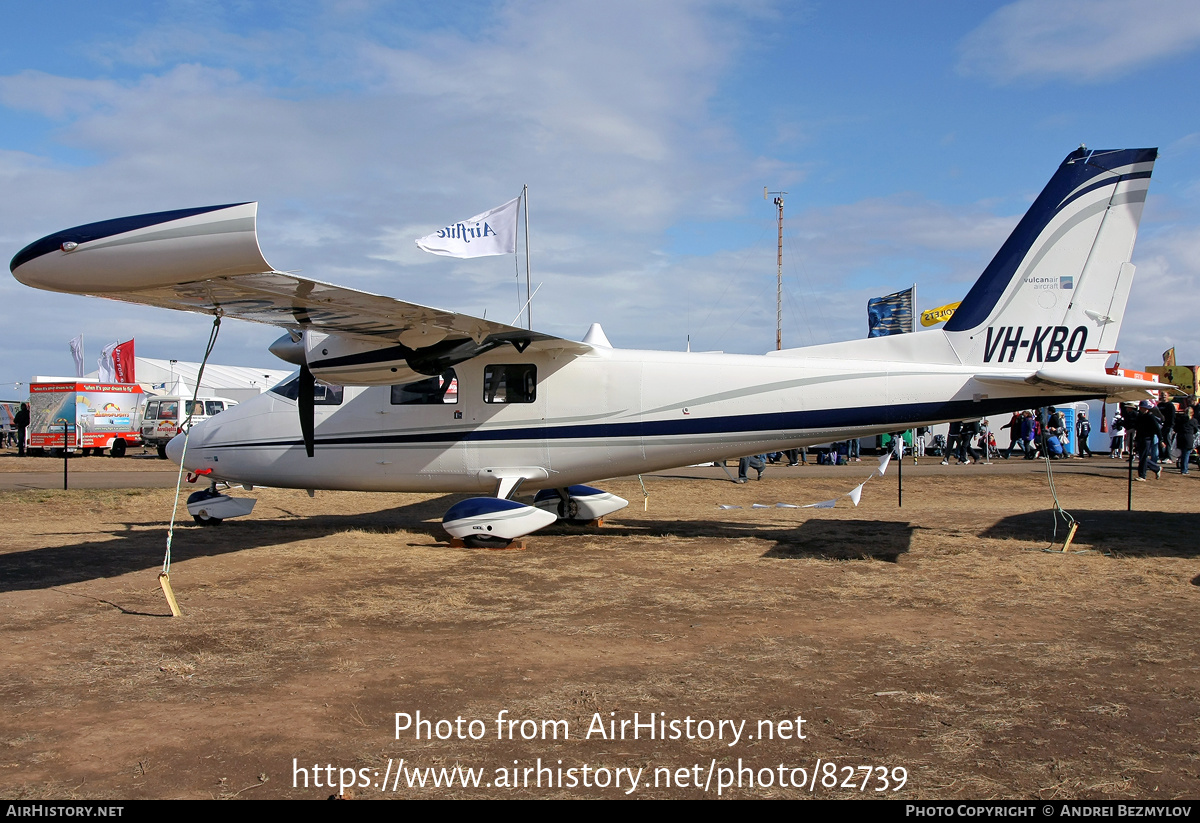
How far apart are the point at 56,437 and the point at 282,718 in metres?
38.5

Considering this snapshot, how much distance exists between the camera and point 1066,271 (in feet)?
33.3

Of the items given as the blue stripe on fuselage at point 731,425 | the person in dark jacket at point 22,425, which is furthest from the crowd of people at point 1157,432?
the person in dark jacket at point 22,425

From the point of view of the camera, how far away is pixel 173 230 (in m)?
6.40

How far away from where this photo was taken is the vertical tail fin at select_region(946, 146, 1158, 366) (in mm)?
9859

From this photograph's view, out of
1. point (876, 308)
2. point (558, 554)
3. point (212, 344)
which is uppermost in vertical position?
point (876, 308)

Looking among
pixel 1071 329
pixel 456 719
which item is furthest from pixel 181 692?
pixel 1071 329

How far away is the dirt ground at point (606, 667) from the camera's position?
4.18m

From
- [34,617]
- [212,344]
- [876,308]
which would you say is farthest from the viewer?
[876,308]

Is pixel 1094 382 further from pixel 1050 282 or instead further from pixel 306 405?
pixel 306 405

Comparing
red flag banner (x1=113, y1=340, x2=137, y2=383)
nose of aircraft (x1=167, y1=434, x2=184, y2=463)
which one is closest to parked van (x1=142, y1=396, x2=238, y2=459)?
red flag banner (x1=113, y1=340, x2=137, y2=383)

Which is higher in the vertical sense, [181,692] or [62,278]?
[62,278]

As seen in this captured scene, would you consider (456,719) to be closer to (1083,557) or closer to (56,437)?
(1083,557)

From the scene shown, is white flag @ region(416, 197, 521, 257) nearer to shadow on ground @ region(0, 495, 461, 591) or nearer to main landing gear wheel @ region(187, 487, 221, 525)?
shadow on ground @ region(0, 495, 461, 591)

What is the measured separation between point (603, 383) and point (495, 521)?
8.29ft
